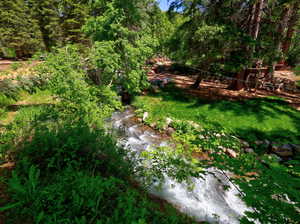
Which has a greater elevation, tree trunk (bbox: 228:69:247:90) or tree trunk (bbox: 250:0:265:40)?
tree trunk (bbox: 250:0:265:40)

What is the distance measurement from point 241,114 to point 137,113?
5759 mm

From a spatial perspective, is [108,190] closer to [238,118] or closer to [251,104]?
[238,118]

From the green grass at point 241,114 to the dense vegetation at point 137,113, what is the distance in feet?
0.19

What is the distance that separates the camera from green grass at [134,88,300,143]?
7094 millimetres

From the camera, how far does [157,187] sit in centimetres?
404

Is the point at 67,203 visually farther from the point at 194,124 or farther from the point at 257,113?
the point at 257,113

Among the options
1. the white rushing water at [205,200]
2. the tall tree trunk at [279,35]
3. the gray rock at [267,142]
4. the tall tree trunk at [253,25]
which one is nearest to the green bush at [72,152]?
the white rushing water at [205,200]

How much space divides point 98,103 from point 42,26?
78.0 feet

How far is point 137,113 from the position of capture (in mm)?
8547

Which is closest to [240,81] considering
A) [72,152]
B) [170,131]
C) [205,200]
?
[170,131]

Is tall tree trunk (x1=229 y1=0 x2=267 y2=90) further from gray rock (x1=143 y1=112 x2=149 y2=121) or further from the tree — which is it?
the tree

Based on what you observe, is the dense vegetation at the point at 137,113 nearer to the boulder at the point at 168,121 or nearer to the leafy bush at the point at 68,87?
the leafy bush at the point at 68,87

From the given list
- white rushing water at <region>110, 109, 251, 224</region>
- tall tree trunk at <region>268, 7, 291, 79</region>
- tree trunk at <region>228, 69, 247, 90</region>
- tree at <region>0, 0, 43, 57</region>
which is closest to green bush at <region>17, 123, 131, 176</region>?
white rushing water at <region>110, 109, 251, 224</region>

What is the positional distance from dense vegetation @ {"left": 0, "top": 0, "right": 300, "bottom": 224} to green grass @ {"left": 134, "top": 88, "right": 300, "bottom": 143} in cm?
6
